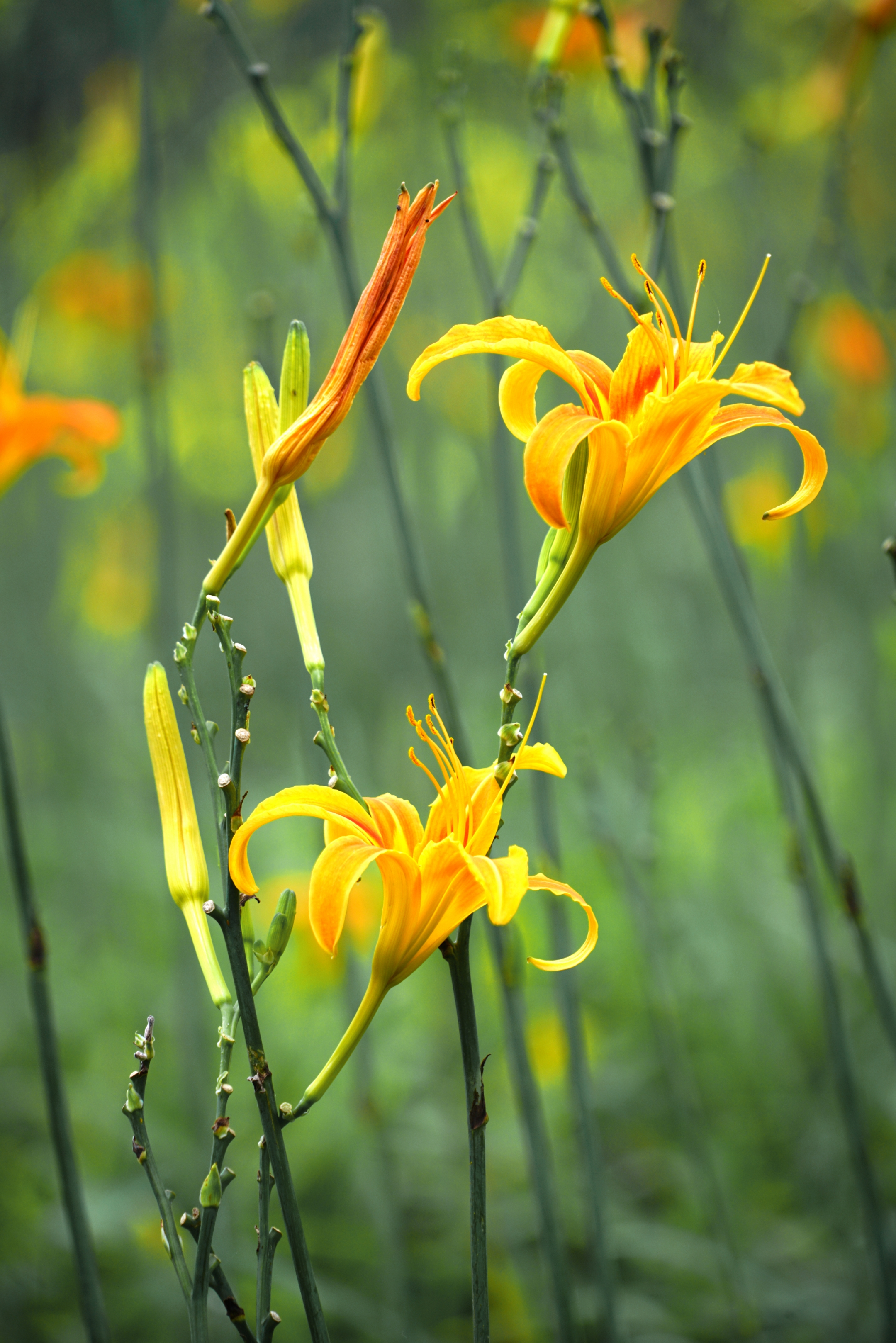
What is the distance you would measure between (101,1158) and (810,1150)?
1.28 metres

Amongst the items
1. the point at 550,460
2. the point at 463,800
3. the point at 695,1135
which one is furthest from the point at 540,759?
the point at 695,1135

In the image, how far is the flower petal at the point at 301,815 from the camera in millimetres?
403

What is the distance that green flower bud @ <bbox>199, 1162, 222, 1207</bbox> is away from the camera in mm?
417

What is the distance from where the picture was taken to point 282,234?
2994 mm

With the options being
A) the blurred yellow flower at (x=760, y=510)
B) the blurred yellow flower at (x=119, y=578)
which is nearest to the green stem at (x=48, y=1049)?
the blurred yellow flower at (x=760, y=510)

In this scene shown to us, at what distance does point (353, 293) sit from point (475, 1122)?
0.67m

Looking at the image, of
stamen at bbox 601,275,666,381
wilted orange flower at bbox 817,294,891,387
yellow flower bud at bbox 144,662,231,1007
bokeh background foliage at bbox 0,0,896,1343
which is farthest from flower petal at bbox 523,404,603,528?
wilted orange flower at bbox 817,294,891,387

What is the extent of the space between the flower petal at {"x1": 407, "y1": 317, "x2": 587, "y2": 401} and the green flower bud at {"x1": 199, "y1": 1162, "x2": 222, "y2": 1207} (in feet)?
1.18

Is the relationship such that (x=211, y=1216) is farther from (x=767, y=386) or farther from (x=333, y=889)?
(x=767, y=386)

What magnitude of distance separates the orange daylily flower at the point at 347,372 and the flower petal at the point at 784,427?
18 cm

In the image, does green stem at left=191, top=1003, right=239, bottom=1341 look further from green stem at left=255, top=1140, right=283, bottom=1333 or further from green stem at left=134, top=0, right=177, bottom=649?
green stem at left=134, top=0, right=177, bottom=649

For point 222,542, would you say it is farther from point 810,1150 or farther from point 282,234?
point 810,1150

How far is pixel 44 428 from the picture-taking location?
905 mm

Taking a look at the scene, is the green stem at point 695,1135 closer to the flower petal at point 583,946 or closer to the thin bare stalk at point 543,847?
the thin bare stalk at point 543,847
